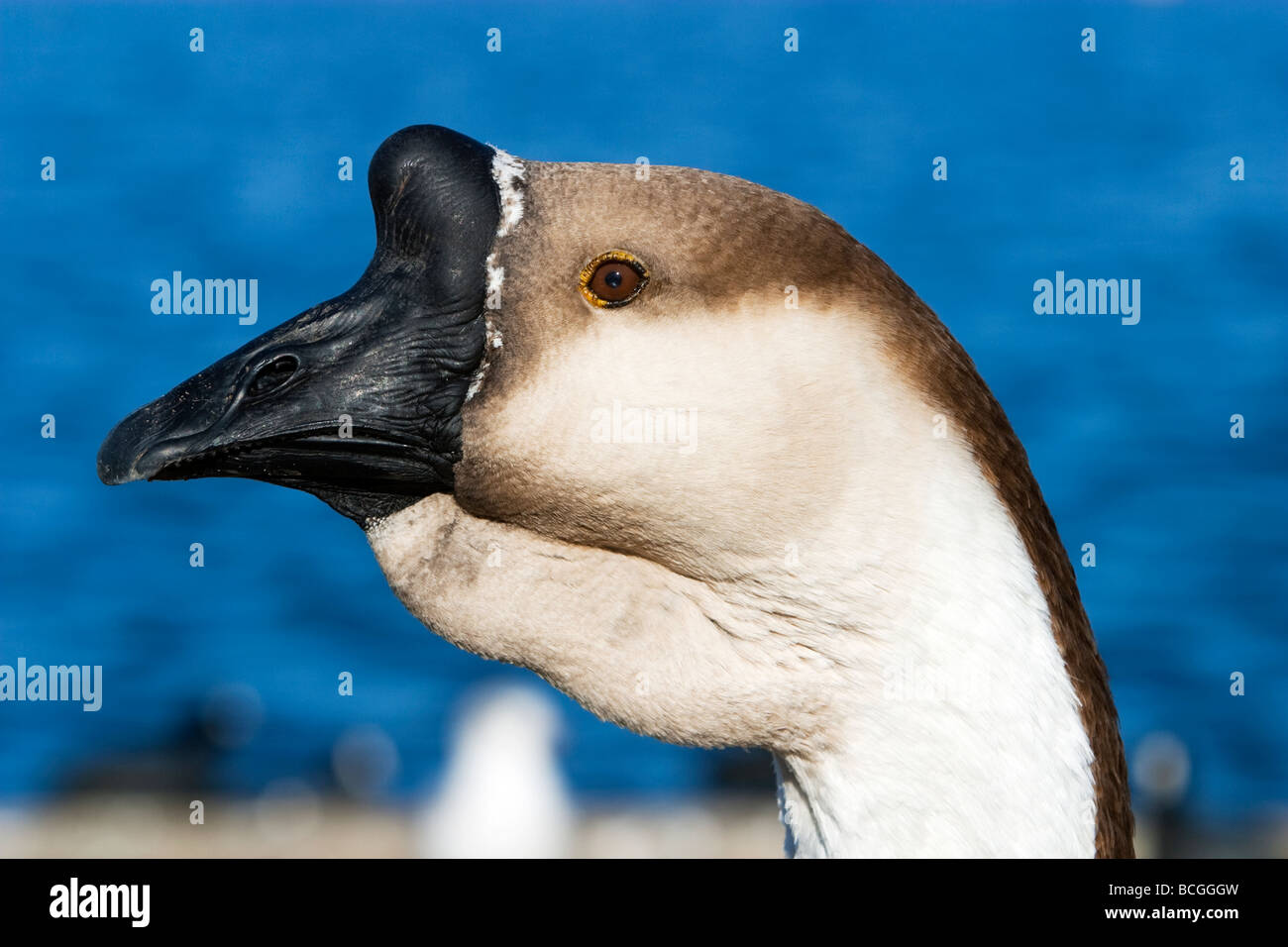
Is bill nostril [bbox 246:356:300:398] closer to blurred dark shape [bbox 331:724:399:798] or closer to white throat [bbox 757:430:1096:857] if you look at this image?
white throat [bbox 757:430:1096:857]

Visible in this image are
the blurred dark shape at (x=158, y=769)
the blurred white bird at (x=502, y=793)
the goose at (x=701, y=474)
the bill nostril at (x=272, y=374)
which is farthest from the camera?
the blurred dark shape at (x=158, y=769)

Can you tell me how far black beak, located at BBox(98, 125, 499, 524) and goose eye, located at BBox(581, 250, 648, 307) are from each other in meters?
0.24

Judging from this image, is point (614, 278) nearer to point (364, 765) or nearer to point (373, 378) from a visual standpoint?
point (373, 378)

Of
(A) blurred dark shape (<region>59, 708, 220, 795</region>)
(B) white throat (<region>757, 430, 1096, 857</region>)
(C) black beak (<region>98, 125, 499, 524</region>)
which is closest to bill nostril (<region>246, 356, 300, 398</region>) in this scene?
(C) black beak (<region>98, 125, 499, 524</region>)

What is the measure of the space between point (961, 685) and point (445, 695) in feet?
53.7

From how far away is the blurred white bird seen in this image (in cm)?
1199

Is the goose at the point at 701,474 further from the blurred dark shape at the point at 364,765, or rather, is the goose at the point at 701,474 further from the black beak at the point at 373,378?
the blurred dark shape at the point at 364,765

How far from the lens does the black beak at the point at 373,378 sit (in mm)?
3021

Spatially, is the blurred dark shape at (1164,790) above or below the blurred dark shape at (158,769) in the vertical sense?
A: below

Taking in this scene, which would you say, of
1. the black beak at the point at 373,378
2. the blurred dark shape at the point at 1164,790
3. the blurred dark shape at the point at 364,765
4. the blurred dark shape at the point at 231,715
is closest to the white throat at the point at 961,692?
the black beak at the point at 373,378

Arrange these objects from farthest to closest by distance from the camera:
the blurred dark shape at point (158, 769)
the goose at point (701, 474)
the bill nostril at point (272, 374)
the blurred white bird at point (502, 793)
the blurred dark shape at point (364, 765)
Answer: the blurred dark shape at point (364, 765)
the blurred dark shape at point (158, 769)
the blurred white bird at point (502, 793)
the bill nostril at point (272, 374)
the goose at point (701, 474)

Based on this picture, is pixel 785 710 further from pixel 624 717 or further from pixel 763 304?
pixel 763 304

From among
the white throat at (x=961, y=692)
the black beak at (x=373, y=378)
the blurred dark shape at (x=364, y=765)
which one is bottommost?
the blurred dark shape at (x=364, y=765)

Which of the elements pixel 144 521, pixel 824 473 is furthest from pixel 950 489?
pixel 144 521
